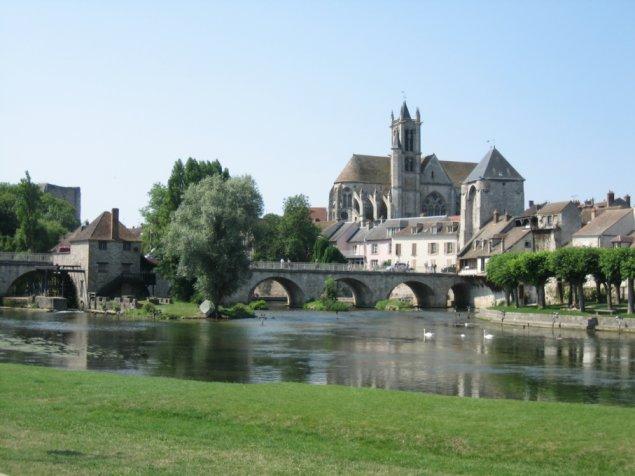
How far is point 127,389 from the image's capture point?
22.8 m

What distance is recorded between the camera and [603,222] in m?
86.5

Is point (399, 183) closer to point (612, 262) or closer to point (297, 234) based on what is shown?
point (297, 234)

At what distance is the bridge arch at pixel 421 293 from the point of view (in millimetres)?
100562

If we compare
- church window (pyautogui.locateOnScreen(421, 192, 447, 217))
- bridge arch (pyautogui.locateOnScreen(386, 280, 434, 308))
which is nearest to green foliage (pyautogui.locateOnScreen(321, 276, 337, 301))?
bridge arch (pyautogui.locateOnScreen(386, 280, 434, 308))

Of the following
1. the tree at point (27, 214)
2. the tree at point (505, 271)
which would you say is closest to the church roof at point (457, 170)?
the tree at point (505, 271)

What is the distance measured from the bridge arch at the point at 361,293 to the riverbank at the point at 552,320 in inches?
869

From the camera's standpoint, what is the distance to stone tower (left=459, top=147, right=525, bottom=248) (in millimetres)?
107938

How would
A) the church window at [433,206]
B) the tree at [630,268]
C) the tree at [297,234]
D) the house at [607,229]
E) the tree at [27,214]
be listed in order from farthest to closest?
the church window at [433,206], the tree at [297,234], the tree at [27,214], the house at [607,229], the tree at [630,268]

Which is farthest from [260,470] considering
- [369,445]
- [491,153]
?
[491,153]

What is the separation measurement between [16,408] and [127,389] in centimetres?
374

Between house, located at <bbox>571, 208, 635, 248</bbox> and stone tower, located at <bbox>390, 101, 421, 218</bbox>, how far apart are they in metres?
64.3

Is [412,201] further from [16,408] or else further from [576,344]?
[16,408]

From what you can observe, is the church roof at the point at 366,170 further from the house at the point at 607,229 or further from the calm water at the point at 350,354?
the calm water at the point at 350,354

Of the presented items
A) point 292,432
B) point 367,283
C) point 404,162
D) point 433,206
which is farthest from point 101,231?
point 433,206
